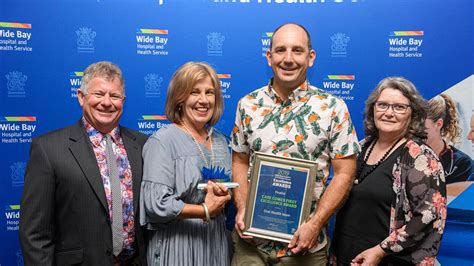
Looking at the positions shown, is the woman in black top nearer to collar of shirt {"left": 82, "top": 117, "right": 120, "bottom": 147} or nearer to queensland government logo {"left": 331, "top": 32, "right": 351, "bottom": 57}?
queensland government logo {"left": 331, "top": 32, "right": 351, "bottom": 57}

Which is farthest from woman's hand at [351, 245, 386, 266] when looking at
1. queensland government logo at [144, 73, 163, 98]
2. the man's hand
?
queensland government logo at [144, 73, 163, 98]

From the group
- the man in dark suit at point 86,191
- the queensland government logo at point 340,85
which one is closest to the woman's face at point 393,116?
the queensland government logo at point 340,85

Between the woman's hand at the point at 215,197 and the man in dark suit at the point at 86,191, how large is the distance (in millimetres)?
372

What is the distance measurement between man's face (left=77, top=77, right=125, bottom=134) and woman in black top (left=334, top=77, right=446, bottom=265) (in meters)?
1.28

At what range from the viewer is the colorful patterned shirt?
79.9 inches

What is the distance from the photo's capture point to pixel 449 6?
307 centimetres

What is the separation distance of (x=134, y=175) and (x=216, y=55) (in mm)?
1308

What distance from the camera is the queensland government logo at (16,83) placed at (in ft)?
9.83

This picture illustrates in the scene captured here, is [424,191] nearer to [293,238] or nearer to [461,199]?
[293,238]

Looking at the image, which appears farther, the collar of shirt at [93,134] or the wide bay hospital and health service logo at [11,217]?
the wide bay hospital and health service logo at [11,217]

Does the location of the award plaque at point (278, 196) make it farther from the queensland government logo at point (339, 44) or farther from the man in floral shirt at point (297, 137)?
the queensland government logo at point (339, 44)

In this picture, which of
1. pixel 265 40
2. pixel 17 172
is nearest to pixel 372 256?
pixel 265 40

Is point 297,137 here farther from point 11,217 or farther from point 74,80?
point 11,217

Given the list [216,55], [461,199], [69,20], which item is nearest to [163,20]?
[216,55]
